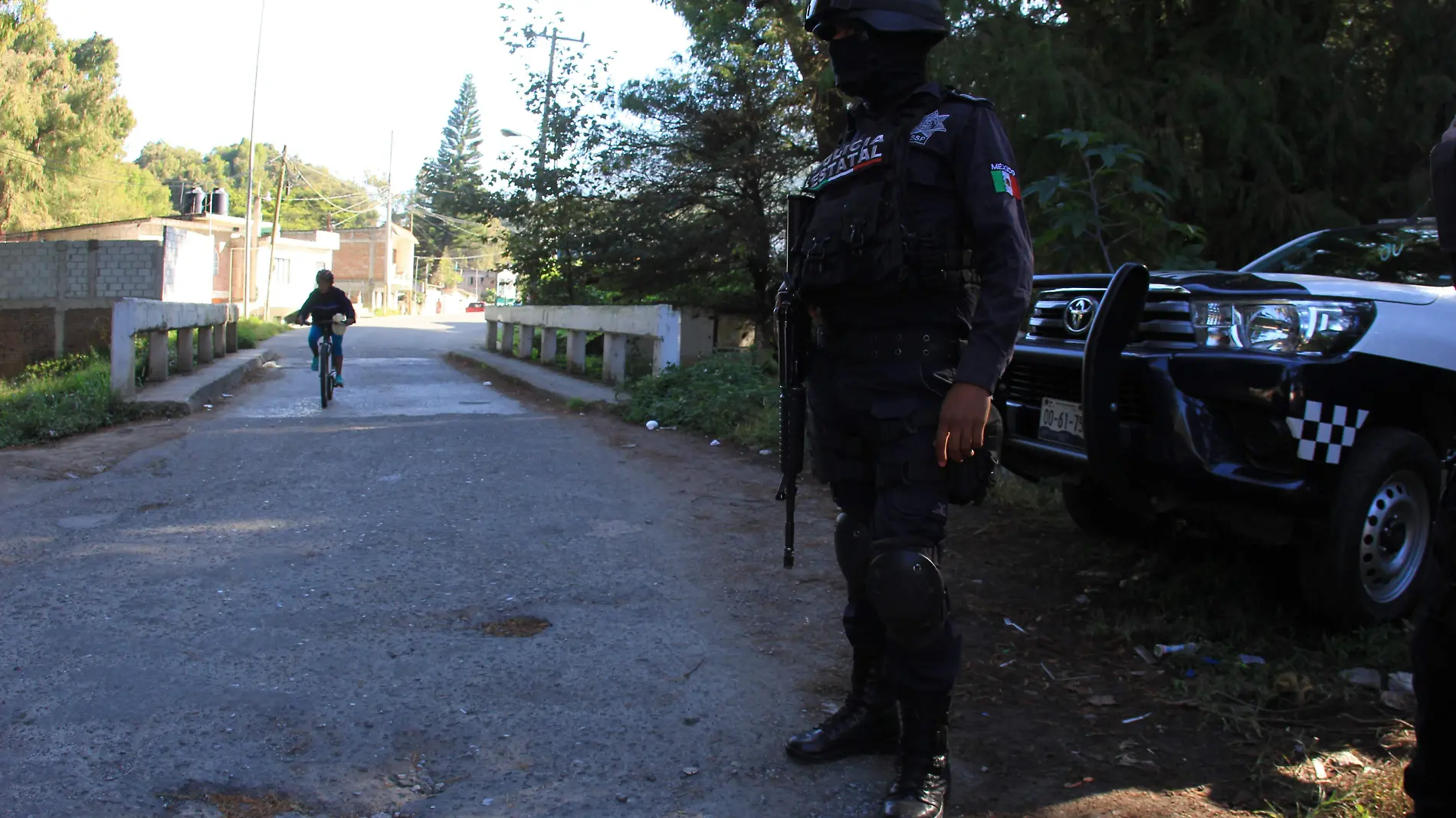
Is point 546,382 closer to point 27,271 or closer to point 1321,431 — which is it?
point 27,271

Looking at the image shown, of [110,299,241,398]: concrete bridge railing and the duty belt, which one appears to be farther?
[110,299,241,398]: concrete bridge railing

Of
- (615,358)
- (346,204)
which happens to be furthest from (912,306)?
(346,204)

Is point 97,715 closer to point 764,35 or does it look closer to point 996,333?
point 996,333

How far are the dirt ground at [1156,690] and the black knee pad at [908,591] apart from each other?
1.45ft

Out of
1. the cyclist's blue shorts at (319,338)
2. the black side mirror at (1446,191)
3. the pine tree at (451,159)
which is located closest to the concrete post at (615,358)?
the cyclist's blue shorts at (319,338)

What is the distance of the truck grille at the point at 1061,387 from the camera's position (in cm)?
372

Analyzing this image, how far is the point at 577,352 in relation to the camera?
47.2ft

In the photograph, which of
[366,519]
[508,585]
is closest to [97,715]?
[508,585]

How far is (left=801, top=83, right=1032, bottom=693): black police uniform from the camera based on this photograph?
2527 millimetres

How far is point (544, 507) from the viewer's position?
5773 mm

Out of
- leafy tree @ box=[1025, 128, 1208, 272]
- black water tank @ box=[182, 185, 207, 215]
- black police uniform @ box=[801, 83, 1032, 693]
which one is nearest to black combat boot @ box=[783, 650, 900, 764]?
black police uniform @ box=[801, 83, 1032, 693]

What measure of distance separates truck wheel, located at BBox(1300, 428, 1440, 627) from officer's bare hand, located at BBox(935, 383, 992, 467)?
1.63 metres

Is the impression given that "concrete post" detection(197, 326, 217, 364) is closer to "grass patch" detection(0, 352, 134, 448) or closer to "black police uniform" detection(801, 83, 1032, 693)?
"grass patch" detection(0, 352, 134, 448)

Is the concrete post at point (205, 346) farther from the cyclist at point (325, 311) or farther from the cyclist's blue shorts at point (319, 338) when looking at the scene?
the cyclist's blue shorts at point (319, 338)
